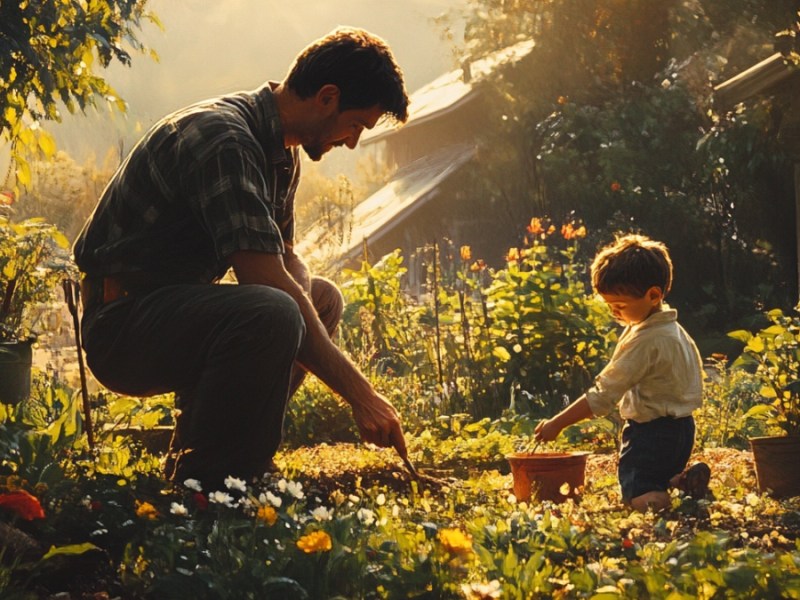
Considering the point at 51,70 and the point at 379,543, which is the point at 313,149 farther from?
the point at 51,70

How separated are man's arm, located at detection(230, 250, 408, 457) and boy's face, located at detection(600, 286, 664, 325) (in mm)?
1502

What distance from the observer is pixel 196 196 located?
11.7 feet

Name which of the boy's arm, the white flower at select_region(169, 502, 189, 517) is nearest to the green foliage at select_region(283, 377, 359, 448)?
the boy's arm

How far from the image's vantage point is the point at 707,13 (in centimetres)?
1589

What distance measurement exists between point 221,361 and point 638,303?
6.22 feet

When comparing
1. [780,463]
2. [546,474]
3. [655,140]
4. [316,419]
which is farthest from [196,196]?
[655,140]

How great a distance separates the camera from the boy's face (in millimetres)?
4500

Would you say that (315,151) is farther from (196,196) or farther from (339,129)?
(196,196)

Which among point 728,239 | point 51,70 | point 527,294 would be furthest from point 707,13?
point 51,70

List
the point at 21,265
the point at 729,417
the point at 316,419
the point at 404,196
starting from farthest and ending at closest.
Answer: the point at 404,196
the point at 316,419
the point at 729,417
the point at 21,265

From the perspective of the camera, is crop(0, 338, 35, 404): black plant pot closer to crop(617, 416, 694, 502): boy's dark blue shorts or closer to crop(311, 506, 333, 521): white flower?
crop(311, 506, 333, 521): white flower

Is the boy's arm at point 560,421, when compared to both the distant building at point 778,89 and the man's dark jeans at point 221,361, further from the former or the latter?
the distant building at point 778,89

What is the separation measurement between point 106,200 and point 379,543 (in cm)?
194

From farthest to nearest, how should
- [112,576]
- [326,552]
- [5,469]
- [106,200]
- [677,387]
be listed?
[677,387] < [106,200] < [5,469] < [112,576] < [326,552]
